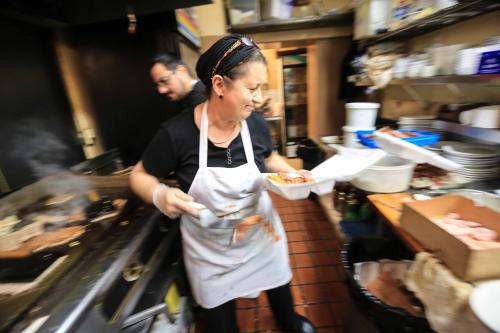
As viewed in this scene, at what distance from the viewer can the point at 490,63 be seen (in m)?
1.20

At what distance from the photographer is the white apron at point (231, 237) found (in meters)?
1.11

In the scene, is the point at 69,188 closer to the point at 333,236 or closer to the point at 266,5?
the point at 333,236

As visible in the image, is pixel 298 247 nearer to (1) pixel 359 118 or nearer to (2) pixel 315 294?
(2) pixel 315 294

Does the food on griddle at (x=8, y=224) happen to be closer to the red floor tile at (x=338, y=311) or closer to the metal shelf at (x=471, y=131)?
the red floor tile at (x=338, y=311)

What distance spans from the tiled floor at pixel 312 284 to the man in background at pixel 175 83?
66.2 inches

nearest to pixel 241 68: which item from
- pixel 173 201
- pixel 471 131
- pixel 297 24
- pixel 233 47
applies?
pixel 233 47

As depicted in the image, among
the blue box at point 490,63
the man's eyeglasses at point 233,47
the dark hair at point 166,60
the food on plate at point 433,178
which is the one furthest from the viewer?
the dark hair at point 166,60

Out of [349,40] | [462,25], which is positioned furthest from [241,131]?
[349,40]

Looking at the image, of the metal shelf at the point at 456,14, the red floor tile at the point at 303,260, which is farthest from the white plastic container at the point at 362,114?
the red floor tile at the point at 303,260

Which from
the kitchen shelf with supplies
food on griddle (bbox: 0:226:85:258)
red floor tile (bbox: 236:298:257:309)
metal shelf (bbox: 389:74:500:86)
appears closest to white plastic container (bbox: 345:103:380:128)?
the kitchen shelf with supplies

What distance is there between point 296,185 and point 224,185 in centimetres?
34

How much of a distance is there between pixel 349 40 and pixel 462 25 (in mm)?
2070

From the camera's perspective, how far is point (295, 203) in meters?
Answer: 3.62

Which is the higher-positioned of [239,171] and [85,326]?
[239,171]
